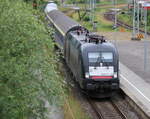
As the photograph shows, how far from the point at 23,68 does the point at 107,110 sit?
974 cm

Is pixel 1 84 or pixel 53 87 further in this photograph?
pixel 53 87

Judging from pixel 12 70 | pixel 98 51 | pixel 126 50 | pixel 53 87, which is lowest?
pixel 126 50

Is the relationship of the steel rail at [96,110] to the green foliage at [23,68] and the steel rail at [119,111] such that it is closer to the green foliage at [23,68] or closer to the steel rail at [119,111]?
the steel rail at [119,111]

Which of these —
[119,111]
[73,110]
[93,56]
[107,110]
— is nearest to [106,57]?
[93,56]

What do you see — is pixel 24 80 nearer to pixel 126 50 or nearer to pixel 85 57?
pixel 85 57

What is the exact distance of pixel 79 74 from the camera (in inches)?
805

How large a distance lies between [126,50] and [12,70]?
2701cm

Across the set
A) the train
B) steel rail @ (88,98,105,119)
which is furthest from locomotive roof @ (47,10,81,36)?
steel rail @ (88,98,105,119)

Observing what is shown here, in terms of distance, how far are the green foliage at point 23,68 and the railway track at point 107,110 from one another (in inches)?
279

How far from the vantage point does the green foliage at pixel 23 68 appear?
9780 millimetres

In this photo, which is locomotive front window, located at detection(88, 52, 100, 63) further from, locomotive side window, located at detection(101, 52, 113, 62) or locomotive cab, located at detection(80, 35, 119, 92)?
locomotive side window, located at detection(101, 52, 113, 62)

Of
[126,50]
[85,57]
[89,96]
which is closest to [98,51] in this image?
[85,57]

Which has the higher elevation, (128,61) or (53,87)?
(53,87)

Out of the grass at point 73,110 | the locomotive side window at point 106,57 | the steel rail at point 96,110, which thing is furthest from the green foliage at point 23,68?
the locomotive side window at point 106,57
